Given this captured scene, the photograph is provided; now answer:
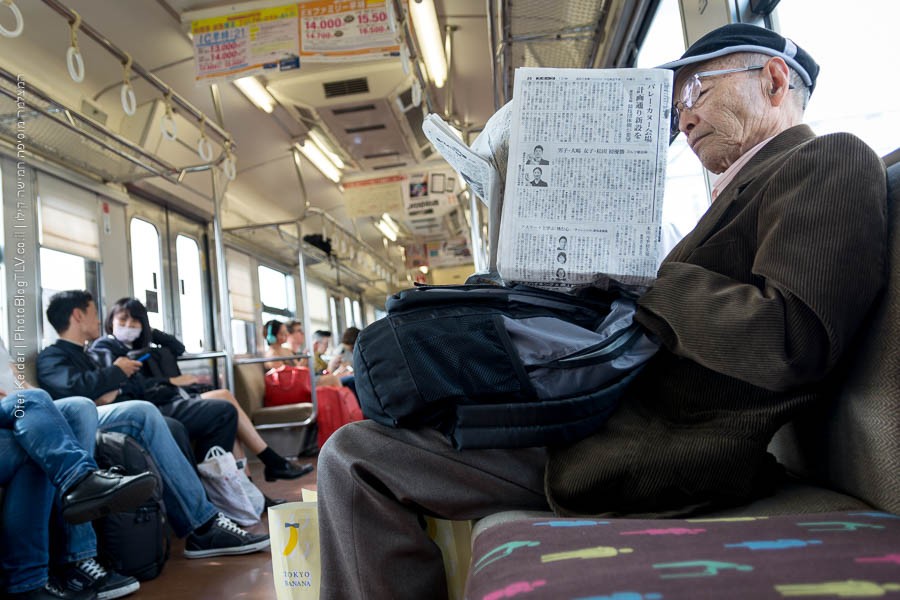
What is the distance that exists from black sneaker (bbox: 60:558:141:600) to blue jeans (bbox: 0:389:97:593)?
15 cm

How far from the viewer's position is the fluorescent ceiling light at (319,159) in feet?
22.4

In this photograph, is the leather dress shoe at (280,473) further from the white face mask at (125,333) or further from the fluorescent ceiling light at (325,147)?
the fluorescent ceiling light at (325,147)

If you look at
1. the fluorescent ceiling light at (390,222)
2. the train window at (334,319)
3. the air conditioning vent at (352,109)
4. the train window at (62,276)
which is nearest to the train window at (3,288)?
the train window at (62,276)

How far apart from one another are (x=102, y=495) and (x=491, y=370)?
174 centimetres

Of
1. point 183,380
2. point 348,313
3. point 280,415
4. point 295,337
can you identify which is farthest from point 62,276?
point 348,313

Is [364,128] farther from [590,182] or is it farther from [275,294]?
[590,182]

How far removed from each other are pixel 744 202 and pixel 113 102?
4.94 metres

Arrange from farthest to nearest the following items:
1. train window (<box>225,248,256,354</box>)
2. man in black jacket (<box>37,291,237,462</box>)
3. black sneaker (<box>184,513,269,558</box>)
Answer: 1. train window (<box>225,248,256,354</box>)
2. man in black jacket (<box>37,291,237,462</box>)
3. black sneaker (<box>184,513,269,558</box>)

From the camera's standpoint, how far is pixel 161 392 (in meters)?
3.92

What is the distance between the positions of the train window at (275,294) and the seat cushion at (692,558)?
26.9ft

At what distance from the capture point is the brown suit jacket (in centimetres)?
94

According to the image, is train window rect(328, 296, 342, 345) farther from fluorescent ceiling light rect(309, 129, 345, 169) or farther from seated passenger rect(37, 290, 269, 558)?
seated passenger rect(37, 290, 269, 558)

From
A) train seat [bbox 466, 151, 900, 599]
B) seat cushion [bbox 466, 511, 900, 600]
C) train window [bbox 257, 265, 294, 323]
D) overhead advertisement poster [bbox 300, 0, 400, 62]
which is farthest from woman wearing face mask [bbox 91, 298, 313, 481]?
train window [bbox 257, 265, 294, 323]

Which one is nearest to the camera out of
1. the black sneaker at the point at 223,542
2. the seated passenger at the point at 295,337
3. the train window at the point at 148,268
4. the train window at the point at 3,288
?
the black sneaker at the point at 223,542
